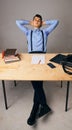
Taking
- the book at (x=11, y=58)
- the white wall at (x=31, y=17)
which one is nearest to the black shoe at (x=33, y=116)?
the book at (x=11, y=58)

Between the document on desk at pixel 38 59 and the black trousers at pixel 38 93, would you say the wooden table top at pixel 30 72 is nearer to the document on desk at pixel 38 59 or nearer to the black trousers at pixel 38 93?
the document on desk at pixel 38 59

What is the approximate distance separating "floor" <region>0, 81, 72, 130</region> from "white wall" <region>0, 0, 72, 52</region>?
1088 millimetres

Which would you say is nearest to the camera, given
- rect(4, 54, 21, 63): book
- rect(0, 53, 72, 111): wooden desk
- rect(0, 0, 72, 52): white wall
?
rect(0, 53, 72, 111): wooden desk

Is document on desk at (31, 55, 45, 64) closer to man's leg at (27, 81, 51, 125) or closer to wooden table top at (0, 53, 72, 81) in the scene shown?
wooden table top at (0, 53, 72, 81)

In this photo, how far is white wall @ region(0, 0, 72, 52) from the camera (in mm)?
3307

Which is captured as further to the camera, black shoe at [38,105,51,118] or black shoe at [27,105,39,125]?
black shoe at [38,105,51,118]

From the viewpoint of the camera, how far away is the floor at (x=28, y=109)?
204cm

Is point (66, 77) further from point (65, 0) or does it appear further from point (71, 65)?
point (65, 0)

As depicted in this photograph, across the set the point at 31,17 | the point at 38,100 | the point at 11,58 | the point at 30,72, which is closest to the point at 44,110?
the point at 38,100

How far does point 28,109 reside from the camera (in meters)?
2.30

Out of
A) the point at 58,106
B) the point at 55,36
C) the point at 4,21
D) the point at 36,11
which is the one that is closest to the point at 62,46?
the point at 55,36

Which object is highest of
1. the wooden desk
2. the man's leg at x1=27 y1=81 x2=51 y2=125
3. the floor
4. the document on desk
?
the document on desk

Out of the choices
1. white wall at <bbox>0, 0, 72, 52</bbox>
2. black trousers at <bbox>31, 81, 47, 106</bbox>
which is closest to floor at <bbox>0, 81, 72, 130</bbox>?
black trousers at <bbox>31, 81, 47, 106</bbox>

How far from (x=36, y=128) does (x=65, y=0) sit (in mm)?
2406
